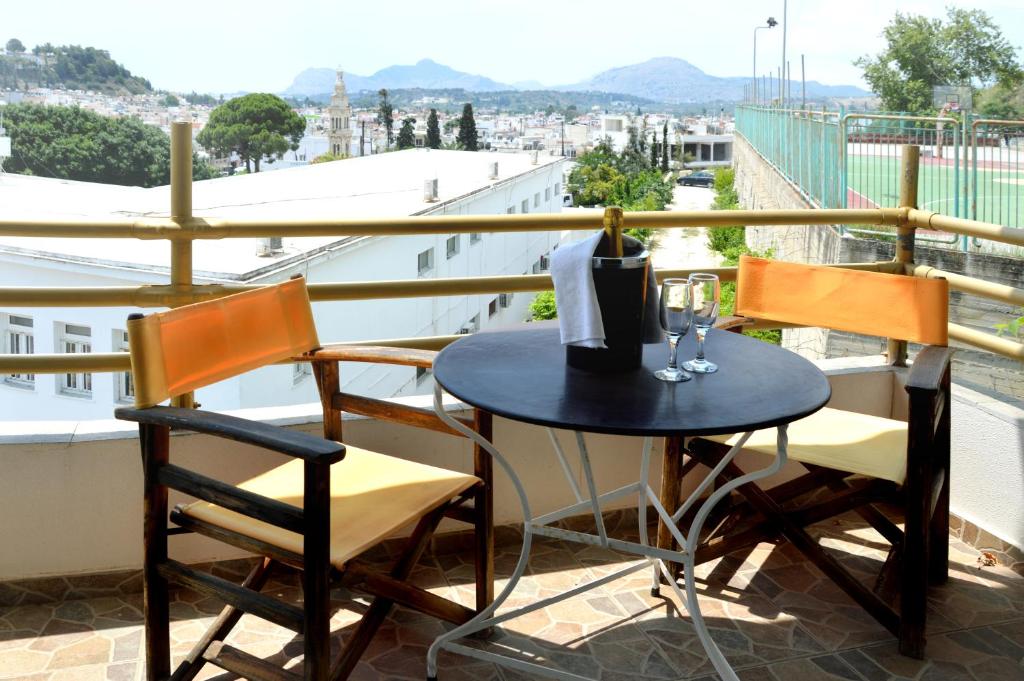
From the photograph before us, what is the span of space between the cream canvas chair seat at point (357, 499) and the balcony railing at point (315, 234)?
43cm

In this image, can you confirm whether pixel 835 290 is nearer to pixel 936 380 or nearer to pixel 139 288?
pixel 936 380

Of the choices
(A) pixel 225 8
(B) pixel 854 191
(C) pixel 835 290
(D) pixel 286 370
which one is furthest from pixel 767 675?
(A) pixel 225 8

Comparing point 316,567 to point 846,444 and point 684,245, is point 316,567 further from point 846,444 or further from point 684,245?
point 684,245

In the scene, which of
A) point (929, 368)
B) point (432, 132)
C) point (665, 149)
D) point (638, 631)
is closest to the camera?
point (929, 368)

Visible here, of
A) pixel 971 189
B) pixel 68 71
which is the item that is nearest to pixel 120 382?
pixel 971 189

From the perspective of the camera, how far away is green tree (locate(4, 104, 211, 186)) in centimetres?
4634

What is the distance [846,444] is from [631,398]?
0.79m

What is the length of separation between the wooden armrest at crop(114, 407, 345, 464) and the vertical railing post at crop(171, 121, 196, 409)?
517 millimetres

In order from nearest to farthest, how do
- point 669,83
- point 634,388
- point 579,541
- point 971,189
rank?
point 634,388
point 579,541
point 971,189
point 669,83

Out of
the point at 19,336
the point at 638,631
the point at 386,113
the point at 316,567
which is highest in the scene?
the point at 386,113

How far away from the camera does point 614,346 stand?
5.88 feet

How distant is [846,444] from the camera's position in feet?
7.23

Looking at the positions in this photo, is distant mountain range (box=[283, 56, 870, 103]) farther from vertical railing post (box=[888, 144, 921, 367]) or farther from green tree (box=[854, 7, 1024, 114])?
vertical railing post (box=[888, 144, 921, 367])

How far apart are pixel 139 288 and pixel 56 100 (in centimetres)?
6153
